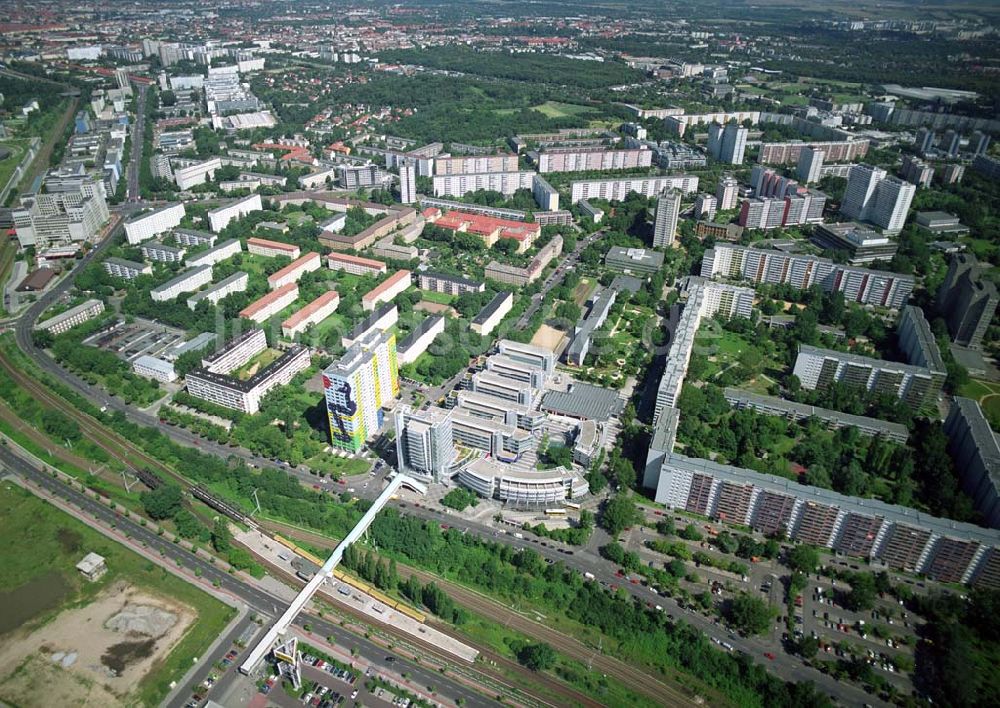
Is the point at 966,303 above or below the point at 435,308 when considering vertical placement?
above

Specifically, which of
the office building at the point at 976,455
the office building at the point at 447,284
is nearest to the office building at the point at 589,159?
the office building at the point at 447,284

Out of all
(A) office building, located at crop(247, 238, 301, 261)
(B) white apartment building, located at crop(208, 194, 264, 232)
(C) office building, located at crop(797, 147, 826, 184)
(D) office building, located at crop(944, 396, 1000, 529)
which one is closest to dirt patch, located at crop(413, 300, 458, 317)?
(A) office building, located at crop(247, 238, 301, 261)

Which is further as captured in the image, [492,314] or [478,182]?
[478,182]

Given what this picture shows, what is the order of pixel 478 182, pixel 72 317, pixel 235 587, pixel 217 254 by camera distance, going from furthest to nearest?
pixel 478 182 → pixel 217 254 → pixel 72 317 → pixel 235 587

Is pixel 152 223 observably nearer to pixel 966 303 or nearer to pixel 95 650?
pixel 95 650

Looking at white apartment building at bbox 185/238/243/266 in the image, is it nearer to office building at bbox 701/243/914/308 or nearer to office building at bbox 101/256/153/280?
office building at bbox 101/256/153/280

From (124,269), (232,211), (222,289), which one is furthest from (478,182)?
(124,269)

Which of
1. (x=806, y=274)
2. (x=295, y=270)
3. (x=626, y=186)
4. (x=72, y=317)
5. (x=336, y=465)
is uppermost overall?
(x=626, y=186)
